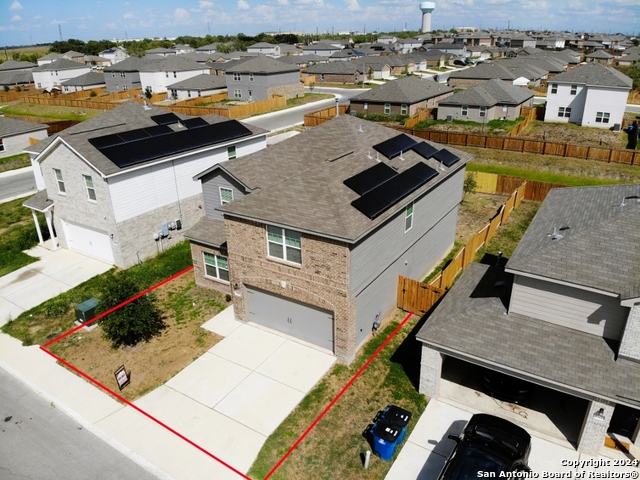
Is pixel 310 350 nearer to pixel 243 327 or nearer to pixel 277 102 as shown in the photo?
pixel 243 327

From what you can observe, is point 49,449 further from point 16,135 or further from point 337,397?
point 16,135

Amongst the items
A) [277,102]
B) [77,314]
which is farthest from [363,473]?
[277,102]

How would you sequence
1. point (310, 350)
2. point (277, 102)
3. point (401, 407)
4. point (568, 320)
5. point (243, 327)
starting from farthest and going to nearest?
point (277, 102)
point (243, 327)
point (310, 350)
point (401, 407)
point (568, 320)

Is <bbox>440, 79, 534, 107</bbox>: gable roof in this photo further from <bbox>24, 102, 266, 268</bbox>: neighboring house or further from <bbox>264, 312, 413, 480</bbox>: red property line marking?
<bbox>264, 312, 413, 480</bbox>: red property line marking

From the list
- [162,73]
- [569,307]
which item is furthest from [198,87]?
[569,307]

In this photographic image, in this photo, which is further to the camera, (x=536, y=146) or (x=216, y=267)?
(x=536, y=146)

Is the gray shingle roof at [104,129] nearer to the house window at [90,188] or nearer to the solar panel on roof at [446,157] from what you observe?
the house window at [90,188]

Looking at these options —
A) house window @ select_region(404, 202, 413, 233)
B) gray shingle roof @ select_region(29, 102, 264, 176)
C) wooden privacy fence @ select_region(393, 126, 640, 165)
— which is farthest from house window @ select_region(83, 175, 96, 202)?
wooden privacy fence @ select_region(393, 126, 640, 165)
